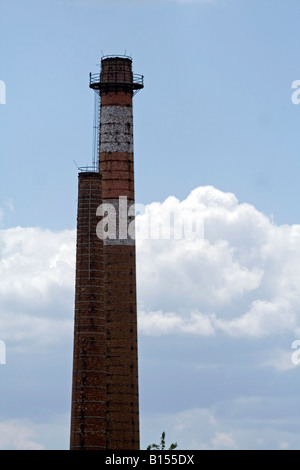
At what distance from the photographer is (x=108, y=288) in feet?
287

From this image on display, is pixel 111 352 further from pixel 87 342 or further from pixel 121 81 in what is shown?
pixel 121 81

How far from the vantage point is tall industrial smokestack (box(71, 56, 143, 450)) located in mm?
79188

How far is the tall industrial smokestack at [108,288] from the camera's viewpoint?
79.2 meters

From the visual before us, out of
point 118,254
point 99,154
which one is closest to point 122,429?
point 118,254

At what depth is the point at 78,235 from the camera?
81688 mm
